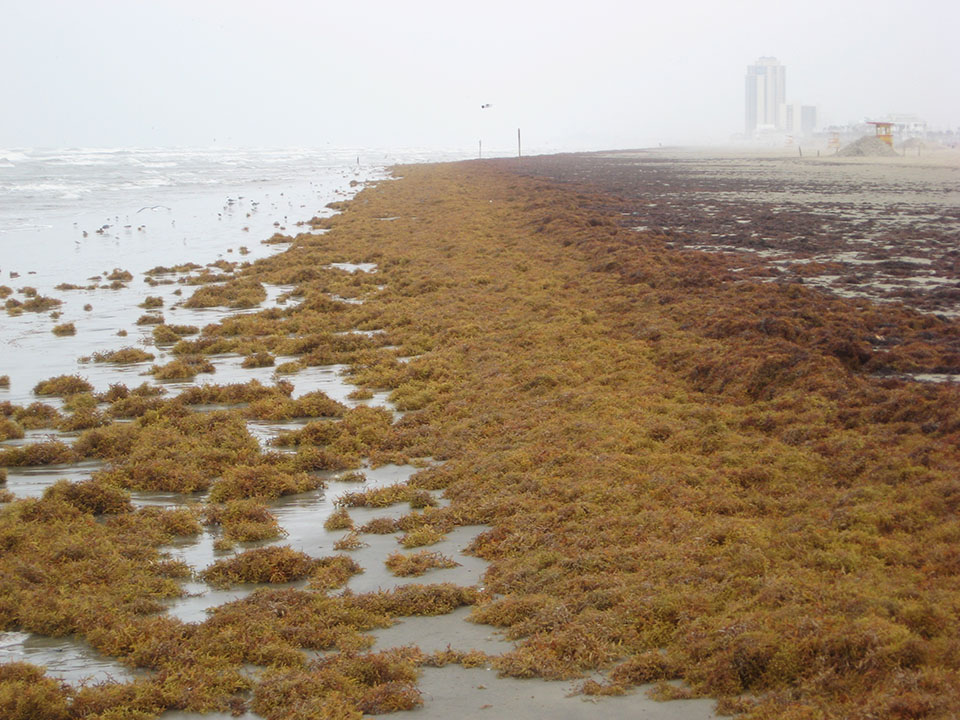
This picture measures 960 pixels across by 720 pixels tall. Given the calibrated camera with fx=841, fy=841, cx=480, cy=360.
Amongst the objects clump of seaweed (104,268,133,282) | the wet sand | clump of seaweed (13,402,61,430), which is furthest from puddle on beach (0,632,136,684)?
clump of seaweed (104,268,133,282)

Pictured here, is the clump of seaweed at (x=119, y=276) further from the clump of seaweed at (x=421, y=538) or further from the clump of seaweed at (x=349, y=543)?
the clump of seaweed at (x=421, y=538)

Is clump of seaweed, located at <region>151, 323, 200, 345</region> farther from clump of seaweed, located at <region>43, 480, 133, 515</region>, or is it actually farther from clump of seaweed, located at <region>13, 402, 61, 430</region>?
clump of seaweed, located at <region>43, 480, 133, 515</region>

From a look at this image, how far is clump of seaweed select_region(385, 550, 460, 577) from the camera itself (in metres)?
6.44

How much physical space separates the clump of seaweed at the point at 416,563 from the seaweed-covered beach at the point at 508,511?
35 mm

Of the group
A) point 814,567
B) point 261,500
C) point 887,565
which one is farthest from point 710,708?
point 261,500

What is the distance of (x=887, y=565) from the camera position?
586cm

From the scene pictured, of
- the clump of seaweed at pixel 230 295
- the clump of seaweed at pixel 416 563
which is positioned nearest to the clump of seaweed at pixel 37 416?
the clump of seaweed at pixel 416 563

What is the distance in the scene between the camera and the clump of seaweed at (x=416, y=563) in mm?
6438

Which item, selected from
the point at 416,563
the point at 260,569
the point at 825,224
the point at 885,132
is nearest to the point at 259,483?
the point at 260,569

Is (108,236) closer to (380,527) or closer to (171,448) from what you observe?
(171,448)

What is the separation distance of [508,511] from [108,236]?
28.2 metres

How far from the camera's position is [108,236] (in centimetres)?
3108

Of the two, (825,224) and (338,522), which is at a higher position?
(825,224)

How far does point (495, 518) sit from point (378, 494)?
1287 mm
